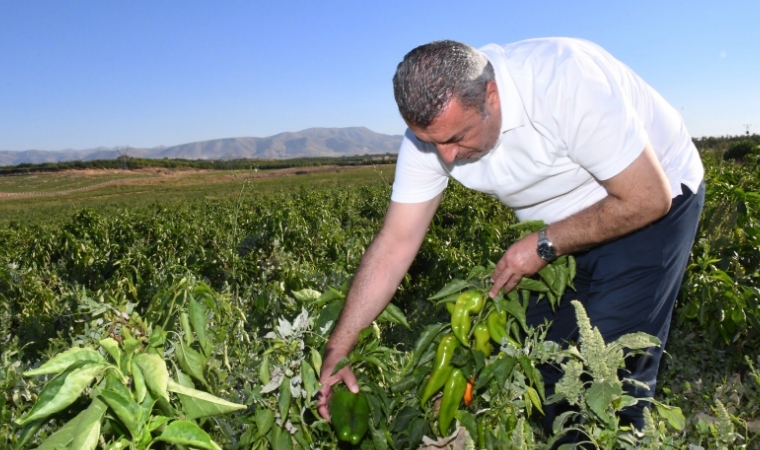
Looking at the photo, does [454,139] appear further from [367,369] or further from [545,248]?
[367,369]

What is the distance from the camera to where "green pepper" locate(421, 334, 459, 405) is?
175 cm

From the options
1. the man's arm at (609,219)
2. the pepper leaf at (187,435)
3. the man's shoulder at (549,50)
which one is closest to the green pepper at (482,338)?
the man's arm at (609,219)

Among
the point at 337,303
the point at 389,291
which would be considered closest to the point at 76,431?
the point at 337,303

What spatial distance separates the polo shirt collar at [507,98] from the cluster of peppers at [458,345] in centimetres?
56

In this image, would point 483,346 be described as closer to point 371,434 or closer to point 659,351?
point 371,434

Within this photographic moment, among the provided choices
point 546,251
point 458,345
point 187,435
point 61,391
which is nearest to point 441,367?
point 458,345

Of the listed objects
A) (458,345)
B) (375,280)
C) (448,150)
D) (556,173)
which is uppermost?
(448,150)

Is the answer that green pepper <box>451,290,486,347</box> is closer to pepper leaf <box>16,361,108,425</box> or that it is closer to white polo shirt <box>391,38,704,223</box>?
white polo shirt <box>391,38,704,223</box>

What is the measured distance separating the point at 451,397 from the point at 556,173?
821 mm

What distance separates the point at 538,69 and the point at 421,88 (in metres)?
→ 0.43

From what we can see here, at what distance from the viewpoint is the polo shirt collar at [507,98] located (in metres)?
1.92

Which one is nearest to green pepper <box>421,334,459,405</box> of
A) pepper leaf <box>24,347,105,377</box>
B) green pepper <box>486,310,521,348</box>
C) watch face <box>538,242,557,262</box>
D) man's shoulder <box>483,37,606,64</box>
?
green pepper <box>486,310,521,348</box>

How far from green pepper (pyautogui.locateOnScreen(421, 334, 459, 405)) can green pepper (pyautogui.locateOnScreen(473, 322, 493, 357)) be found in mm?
60

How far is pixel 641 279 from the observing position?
2.06m
